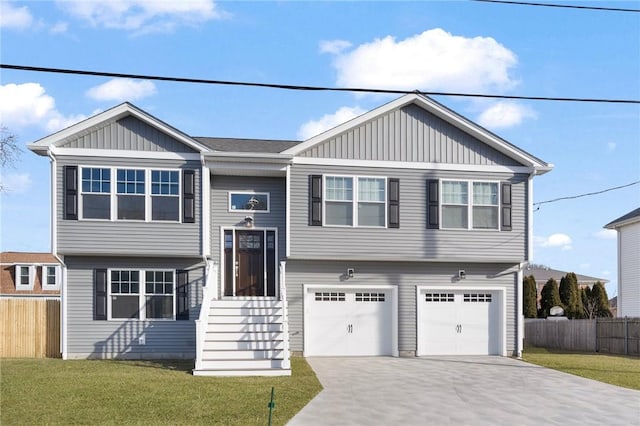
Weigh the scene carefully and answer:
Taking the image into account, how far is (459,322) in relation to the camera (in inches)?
806

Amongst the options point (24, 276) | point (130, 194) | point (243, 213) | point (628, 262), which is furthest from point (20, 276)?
point (628, 262)

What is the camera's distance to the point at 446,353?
2028 cm

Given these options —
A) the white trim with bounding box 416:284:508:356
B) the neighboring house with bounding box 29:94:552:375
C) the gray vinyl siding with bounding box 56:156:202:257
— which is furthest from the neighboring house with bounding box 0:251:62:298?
the white trim with bounding box 416:284:508:356

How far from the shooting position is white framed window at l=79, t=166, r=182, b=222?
1839cm

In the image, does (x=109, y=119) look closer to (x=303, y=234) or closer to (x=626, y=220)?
(x=303, y=234)

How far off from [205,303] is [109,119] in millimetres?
5694

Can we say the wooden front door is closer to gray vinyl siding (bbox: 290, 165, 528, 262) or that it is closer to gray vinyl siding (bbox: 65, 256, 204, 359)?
gray vinyl siding (bbox: 290, 165, 528, 262)

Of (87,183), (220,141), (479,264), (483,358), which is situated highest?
(220,141)

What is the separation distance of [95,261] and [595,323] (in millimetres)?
18556

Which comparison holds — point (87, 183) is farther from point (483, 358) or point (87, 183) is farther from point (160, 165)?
point (483, 358)

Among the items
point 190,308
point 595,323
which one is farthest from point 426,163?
point 595,323

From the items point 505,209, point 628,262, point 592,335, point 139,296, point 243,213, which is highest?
point 505,209

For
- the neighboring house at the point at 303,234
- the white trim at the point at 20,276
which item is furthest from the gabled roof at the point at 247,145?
the white trim at the point at 20,276

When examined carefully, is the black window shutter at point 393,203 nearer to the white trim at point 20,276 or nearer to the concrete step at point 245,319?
the concrete step at point 245,319
